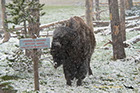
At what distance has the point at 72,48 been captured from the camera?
594 cm

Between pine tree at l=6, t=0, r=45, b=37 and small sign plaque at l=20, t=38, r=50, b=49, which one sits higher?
pine tree at l=6, t=0, r=45, b=37

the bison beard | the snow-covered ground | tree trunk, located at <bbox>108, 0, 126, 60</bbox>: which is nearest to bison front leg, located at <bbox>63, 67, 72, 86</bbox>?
the bison beard

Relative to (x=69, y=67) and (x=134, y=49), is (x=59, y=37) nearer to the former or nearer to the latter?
(x=69, y=67)

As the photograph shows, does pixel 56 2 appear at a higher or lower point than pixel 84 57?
higher

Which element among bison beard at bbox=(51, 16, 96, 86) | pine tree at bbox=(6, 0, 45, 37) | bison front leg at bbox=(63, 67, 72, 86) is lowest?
bison front leg at bbox=(63, 67, 72, 86)

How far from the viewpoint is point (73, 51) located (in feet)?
19.7

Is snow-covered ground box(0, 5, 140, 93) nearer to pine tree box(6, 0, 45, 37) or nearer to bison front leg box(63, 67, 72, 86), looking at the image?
bison front leg box(63, 67, 72, 86)

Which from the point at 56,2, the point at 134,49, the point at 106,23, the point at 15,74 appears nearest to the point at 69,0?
the point at 56,2

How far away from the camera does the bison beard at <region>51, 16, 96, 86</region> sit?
18.4ft

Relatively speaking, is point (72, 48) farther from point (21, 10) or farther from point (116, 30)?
point (116, 30)

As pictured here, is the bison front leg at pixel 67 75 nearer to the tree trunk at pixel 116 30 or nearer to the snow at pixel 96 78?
the snow at pixel 96 78

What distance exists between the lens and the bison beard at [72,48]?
18.4 feet

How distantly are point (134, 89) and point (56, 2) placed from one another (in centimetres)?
3319

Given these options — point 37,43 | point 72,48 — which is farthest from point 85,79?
point 37,43
